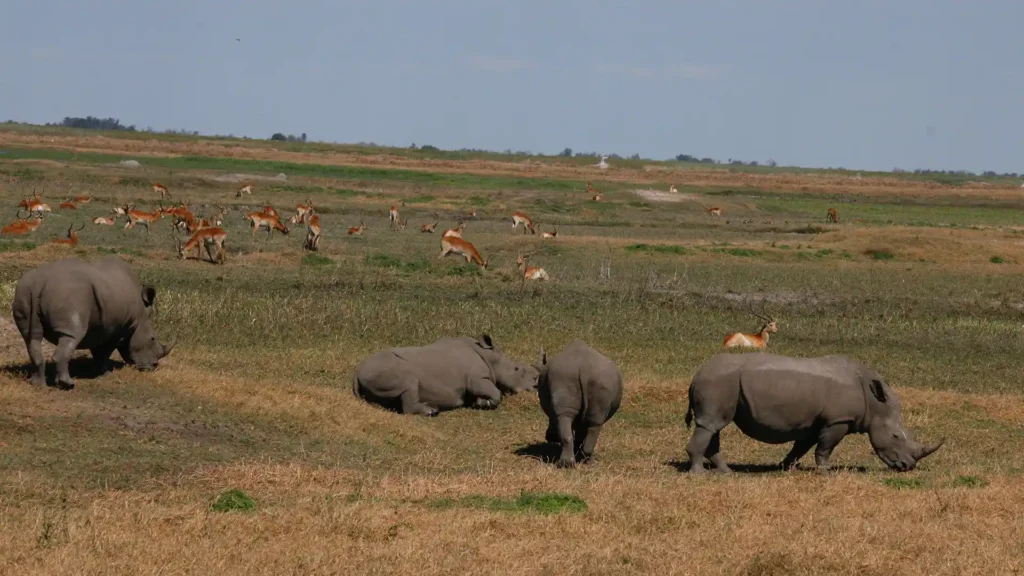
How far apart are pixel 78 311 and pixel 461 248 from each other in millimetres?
18359

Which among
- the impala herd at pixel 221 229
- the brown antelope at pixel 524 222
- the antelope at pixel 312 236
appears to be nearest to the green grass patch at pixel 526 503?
the impala herd at pixel 221 229

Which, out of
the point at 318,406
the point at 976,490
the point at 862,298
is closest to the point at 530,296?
the point at 862,298

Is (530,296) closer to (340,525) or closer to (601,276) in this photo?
(601,276)

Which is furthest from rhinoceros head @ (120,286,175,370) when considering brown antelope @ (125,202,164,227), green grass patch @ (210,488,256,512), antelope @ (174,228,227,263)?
brown antelope @ (125,202,164,227)

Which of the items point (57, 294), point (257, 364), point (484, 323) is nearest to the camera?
point (57, 294)

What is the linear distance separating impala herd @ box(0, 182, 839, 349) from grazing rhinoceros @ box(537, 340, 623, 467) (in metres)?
7.89

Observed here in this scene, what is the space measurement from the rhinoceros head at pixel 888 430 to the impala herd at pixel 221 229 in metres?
7.64

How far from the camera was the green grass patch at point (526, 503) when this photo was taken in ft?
31.9

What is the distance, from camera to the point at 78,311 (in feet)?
46.7

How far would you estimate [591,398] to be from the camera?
520 inches

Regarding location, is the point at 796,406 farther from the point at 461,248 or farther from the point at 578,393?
the point at 461,248

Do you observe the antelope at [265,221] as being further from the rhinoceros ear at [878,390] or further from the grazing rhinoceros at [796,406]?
the rhinoceros ear at [878,390]

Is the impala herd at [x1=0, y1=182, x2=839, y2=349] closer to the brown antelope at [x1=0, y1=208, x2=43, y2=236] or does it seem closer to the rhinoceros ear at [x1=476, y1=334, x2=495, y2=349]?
the brown antelope at [x1=0, y1=208, x2=43, y2=236]

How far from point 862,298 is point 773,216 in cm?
3142
